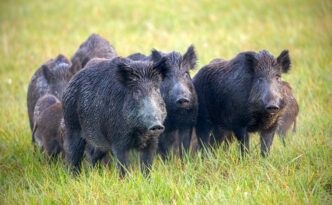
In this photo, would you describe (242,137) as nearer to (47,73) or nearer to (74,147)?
(74,147)

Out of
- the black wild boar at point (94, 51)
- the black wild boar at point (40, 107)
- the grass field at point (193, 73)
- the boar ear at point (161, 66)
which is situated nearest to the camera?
the grass field at point (193, 73)

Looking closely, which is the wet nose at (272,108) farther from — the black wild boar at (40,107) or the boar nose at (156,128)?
the black wild boar at (40,107)

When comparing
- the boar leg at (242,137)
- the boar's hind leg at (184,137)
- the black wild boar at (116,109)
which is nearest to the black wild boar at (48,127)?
the black wild boar at (116,109)

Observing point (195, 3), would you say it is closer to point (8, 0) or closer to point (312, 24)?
point (312, 24)

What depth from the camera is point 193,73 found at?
9.45m

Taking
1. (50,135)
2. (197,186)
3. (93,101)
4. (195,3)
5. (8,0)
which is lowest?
(197,186)

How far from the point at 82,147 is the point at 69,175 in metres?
0.49

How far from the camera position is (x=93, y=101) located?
5223 mm

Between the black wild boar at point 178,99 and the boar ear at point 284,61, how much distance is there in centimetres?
118

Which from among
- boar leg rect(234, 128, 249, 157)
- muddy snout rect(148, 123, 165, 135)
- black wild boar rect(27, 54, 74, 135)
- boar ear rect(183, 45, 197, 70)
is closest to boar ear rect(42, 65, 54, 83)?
black wild boar rect(27, 54, 74, 135)

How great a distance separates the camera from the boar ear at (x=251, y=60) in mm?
5262

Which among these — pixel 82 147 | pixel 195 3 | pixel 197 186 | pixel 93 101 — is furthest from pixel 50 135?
pixel 195 3

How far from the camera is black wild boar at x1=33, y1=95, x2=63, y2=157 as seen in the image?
6078 mm

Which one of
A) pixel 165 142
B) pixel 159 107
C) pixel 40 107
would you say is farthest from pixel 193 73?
pixel 159 107
